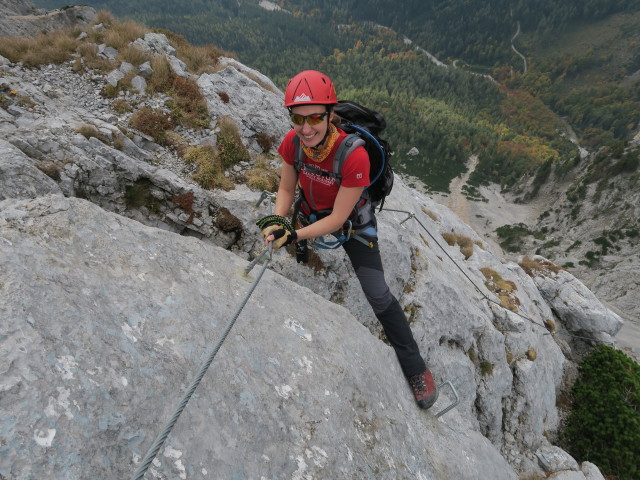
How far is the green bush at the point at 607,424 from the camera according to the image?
48.8 ft

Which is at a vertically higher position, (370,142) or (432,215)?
(370,142)

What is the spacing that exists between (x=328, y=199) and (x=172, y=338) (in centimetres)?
317

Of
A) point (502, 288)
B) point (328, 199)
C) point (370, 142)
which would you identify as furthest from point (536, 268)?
point (328, 199)

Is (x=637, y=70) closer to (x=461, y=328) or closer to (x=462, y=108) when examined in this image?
(x=462, y=108)

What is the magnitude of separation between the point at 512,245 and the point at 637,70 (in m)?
229

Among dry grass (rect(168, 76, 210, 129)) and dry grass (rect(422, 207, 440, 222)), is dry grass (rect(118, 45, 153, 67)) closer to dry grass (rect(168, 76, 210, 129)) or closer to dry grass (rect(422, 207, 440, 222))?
dry grass (rect(168, 76, 210, 129))

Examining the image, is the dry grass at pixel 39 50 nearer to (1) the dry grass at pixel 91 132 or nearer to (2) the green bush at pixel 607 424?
(1) the dry grass at pixel 91 132

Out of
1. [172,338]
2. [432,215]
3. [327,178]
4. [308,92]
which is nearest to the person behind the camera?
[172,338]

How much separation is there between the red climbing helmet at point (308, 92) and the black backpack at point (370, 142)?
70 cm

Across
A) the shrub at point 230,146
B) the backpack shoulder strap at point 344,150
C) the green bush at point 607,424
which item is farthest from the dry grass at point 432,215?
the backpack shoulder strap at point 344,150

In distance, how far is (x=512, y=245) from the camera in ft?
240

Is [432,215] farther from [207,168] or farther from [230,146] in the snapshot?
[207,168]

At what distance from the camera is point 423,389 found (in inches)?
246

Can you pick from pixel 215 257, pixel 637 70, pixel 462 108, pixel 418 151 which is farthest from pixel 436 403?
pixel 637 70
